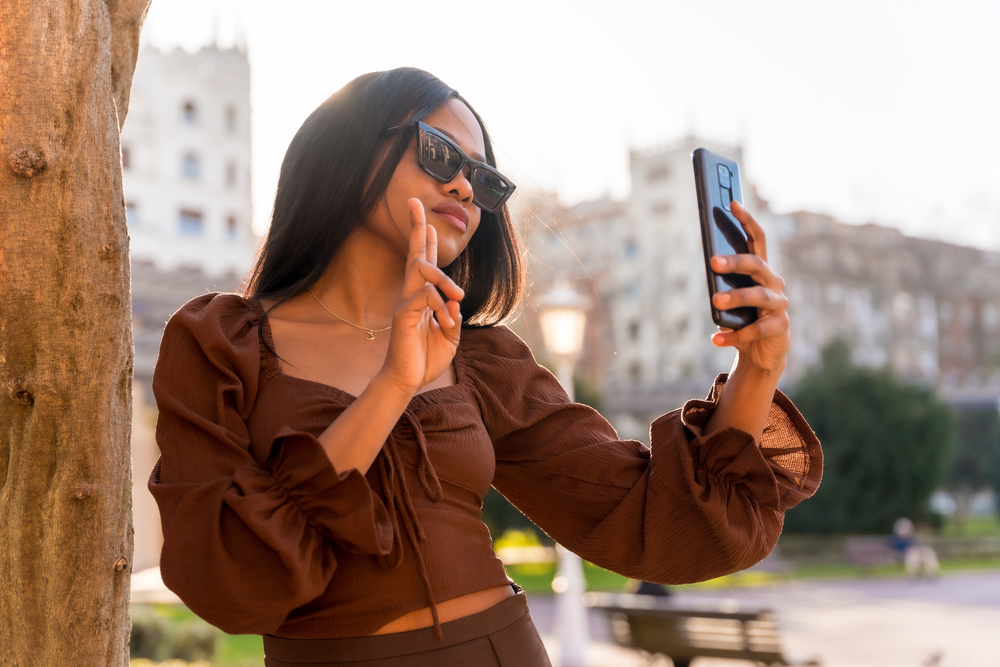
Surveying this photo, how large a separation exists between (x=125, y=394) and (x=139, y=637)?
286 inches

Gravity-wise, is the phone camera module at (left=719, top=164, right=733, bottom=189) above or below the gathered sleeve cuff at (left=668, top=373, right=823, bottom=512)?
above

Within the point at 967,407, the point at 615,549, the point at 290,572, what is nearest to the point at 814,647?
the point at 615,549

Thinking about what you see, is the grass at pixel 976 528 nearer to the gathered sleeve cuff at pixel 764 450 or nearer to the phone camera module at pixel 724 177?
the gathered sleeve cuff at pixel 764 450

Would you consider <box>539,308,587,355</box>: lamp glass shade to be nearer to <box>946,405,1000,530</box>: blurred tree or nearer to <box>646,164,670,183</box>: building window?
<box>946,405,1000,530</box>: blurred tree

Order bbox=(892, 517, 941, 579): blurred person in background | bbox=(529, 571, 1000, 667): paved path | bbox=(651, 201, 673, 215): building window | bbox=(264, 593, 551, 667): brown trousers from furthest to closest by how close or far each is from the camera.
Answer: bbox=(651, 201, 673, 215): building window → bbox=(892, 517, 941, 579): blurred person in background → bbox=(529, 571, 1000, 667): paved path → bbox=(264, 593, 551, 667): brown trousers

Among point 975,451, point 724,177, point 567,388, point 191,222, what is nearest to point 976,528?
point 975,451

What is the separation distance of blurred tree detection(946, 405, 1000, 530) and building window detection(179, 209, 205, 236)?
29556 mm

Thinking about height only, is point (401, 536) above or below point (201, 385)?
below

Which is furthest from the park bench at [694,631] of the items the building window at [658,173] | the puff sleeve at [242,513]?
the building window at [658,173]

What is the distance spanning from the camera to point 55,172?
1.85 metres

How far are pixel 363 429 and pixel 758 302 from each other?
30.5 inches

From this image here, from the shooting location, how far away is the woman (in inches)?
57.4

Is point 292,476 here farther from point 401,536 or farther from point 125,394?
point 125,394

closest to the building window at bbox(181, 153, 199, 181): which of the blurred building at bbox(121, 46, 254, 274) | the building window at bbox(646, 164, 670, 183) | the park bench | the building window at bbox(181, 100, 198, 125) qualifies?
the blurred building at bbox(121, 46, 254, 274)
